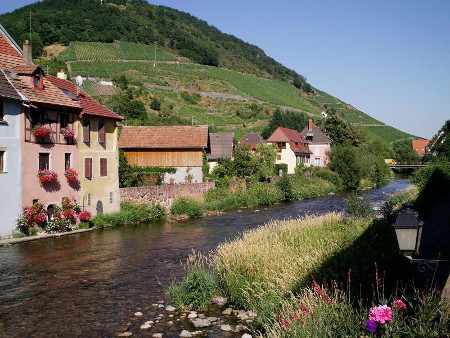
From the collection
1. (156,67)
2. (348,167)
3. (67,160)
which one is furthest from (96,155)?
(156,67)

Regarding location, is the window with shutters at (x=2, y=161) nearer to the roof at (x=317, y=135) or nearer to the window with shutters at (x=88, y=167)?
the window with shutters at (x=88, y=167)

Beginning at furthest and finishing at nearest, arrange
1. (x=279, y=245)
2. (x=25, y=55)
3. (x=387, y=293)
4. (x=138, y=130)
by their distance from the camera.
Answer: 1. (x=138, y=130)
2. (x=25, y=55)
3. (x=279, y=245)
4. (x=387, y=293)

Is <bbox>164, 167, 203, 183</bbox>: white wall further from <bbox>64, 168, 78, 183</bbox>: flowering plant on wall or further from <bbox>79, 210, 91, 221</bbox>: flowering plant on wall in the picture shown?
<bbox>64, 168, 78, 183</bbox>: flowering plant on wall

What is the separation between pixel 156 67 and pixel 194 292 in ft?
391

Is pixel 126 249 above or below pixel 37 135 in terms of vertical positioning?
below

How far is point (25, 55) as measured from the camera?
28.2 m

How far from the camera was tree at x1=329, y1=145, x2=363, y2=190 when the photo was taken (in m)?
61.2

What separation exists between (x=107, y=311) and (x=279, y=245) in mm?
5263

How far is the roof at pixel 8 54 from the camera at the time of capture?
26728mm

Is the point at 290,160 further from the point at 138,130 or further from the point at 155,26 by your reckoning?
the point at 155,26

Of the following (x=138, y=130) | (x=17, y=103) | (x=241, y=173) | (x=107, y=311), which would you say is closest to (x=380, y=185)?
(x=241, y=173)

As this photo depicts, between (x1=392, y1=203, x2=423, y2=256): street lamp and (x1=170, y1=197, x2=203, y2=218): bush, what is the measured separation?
1130 inches

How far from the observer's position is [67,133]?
1094 inches

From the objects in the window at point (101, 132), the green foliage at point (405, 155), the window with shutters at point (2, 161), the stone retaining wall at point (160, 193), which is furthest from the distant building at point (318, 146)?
the window with shutters at point (2, 161)
